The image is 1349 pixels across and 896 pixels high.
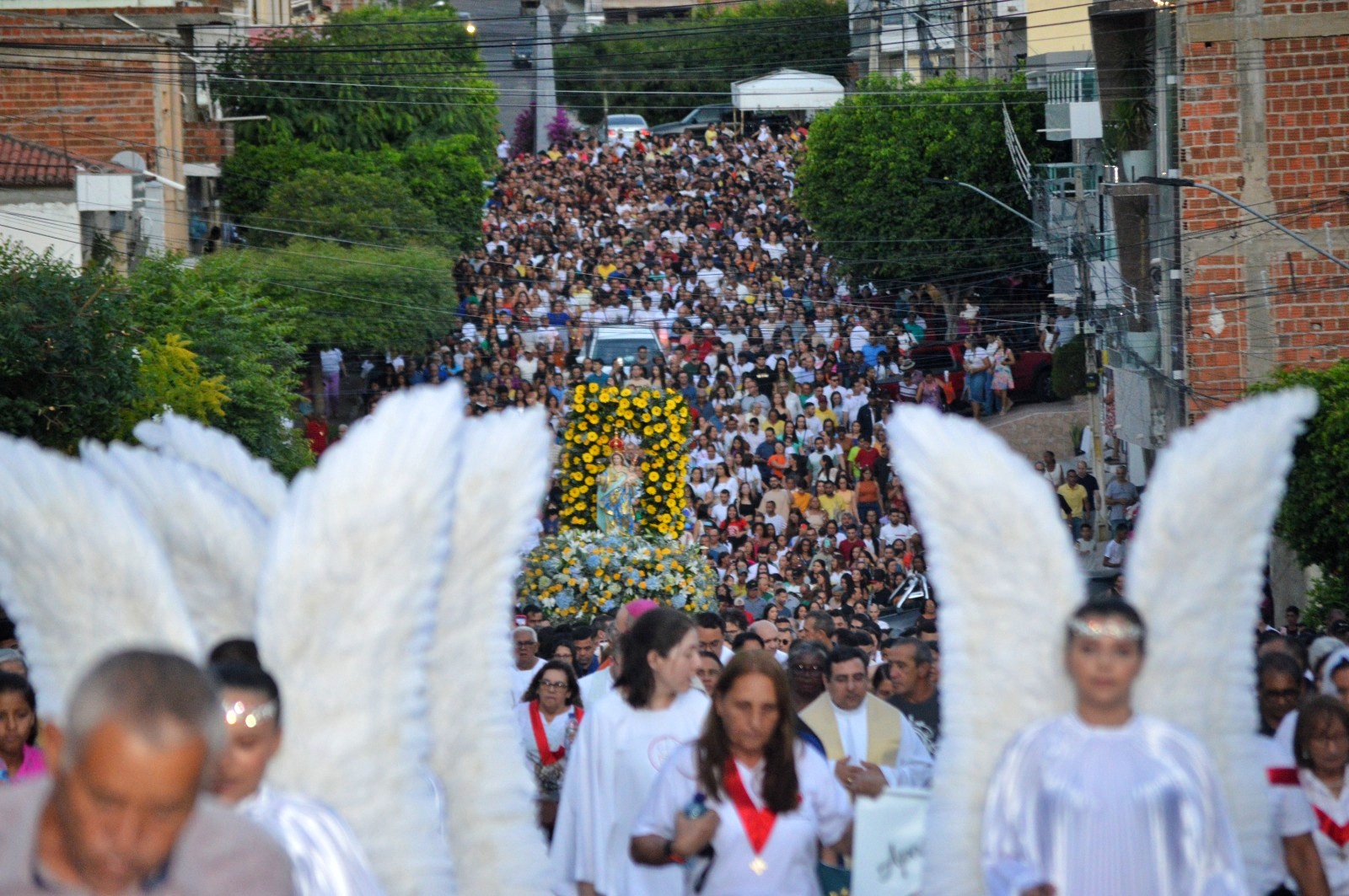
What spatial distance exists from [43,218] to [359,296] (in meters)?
8.37

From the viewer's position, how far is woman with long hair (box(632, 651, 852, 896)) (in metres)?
5.78

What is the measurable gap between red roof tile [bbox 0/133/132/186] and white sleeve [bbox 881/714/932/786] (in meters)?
24.1

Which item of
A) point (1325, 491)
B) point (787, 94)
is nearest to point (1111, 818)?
point (1325, 491)

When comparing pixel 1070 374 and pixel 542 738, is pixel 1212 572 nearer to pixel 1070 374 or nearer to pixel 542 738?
pixel 542 738

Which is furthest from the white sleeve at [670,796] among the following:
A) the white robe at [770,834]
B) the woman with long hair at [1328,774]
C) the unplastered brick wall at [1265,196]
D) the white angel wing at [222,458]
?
the unplastered brick wall at [1265,196]

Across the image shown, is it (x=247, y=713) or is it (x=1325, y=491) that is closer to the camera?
(x=247, y=713)

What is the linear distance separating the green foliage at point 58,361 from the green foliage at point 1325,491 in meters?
11.4

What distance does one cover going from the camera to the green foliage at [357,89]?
45.4 metres

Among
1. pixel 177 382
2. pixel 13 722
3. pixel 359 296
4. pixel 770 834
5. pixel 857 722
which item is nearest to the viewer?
pixel 770 834

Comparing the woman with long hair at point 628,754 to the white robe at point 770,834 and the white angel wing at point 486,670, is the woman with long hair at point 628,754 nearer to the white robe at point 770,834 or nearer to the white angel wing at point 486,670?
the white robe at point 770,834

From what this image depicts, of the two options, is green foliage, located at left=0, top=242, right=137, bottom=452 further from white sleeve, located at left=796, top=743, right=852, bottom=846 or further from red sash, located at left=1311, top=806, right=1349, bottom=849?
red sash, located at left=1311, top=806, right=1349, bottom=849

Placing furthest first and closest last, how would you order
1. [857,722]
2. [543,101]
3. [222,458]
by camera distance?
[543,101]
[857,722]
[222,458]

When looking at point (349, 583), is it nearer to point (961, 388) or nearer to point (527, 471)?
point (527, 471)

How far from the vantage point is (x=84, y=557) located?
4.89 m
